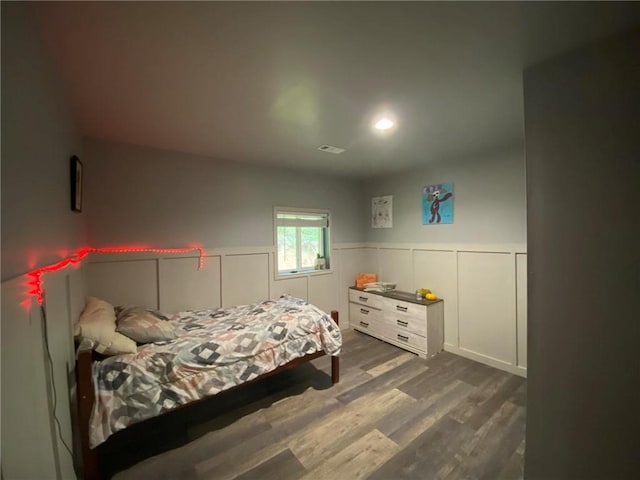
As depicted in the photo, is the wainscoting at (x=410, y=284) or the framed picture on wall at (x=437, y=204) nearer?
the wainscoting at (x=410, y=284)

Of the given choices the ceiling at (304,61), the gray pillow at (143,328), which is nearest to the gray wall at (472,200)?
the ceiling at (304,61)

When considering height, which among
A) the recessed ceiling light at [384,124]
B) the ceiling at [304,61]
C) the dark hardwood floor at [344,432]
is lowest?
the dark hardwood floor at [344,432]

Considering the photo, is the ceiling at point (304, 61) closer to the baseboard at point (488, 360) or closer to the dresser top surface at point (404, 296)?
the dresser top surface at point (404, 296)

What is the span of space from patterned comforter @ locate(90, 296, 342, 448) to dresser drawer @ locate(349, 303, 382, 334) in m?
1.25

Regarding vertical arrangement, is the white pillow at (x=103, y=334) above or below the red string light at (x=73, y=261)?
below

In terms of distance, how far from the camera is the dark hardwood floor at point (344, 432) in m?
1.59

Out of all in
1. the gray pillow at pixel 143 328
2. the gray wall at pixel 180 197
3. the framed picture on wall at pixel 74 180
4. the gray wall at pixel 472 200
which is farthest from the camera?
the gray wall at pixel 472 200

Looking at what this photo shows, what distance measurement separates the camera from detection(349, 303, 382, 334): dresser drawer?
3570 millimetres

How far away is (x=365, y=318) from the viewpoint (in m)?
3.77

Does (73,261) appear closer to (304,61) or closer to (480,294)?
(304,61)

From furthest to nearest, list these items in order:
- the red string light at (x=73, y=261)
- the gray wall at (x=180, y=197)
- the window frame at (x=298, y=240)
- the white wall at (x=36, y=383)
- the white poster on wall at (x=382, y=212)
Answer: the white poster on wall at (x=382, y=212) < the window frame at (x=298, y=240) < the gray wall at (x=180, y=197) < the red string light at (x=73, y=261) < the white wall at (x=36, y=383)

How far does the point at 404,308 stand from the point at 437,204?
4.55 ft

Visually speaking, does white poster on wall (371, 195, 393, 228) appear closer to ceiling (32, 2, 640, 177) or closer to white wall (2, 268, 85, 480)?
ceiling (32, 2, 640, 177)

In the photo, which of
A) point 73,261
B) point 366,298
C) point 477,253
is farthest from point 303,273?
point 73,261
